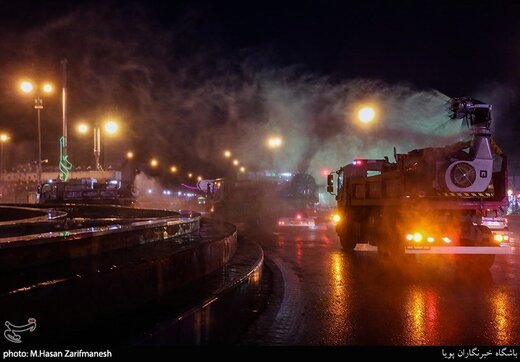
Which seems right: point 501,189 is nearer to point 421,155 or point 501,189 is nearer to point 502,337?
point 421,155

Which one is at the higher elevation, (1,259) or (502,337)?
(1,259)

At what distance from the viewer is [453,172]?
11250 mm

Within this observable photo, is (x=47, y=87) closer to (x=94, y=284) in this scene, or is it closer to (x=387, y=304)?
(x=387, y=304)

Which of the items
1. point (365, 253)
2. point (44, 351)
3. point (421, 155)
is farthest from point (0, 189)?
point (44, 351)

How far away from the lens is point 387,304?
26.2ft

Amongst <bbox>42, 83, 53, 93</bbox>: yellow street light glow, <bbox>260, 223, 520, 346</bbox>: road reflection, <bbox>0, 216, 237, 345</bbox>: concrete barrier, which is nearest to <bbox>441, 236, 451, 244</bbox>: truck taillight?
<bbox>260, 223, 520, 346</bbox>: road reflection

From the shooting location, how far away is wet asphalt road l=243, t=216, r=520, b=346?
6.05 m

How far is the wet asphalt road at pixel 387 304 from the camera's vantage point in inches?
238

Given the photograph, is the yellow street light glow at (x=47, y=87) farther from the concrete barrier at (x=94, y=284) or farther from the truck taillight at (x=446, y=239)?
the truck taillight at (x=446, y=239)

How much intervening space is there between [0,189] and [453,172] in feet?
149

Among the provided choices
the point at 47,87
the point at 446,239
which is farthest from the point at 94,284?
the point at 47,87

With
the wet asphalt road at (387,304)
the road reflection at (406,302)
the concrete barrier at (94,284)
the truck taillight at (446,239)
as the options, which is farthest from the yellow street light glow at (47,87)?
the truck taillight at (446,239)

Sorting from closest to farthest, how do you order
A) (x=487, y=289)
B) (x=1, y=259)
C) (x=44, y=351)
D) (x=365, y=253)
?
1. (x=44, y=351)
2. (x=1, y=259)
3. (x=487, y=289)
4. (x=365, y=253)

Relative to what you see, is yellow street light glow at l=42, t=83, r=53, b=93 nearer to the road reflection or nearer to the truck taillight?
the road reflection
